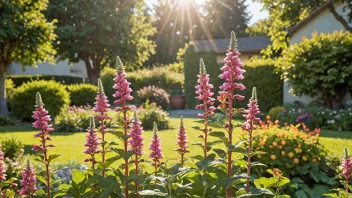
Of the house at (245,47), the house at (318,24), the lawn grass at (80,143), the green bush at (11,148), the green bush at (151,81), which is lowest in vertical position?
the lawn grass at (80,143)

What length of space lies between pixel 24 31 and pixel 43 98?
290 centimetres

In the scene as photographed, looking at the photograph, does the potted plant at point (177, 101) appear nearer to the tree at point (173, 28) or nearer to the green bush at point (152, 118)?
the green bush at point (152, 118)

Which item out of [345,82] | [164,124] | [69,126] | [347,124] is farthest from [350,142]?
[69,126]

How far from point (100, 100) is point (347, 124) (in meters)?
12.2

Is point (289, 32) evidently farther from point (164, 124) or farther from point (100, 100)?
point (100, 100)

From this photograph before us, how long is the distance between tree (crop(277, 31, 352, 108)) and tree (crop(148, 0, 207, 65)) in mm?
36814

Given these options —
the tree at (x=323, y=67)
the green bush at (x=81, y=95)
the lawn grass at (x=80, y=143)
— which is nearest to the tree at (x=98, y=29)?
the green bush at (x=81, y=95)

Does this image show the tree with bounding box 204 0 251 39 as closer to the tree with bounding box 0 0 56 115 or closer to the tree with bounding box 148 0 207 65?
the tree with bounding box 148 0 207 65

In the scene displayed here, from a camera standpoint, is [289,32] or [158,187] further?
[289,32]

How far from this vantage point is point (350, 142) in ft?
30.9

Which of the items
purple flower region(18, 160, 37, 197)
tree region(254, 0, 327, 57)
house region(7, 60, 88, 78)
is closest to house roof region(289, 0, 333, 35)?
tree region(254, 0, 327, 57)

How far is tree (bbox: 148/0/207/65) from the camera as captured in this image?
51906 millimetres

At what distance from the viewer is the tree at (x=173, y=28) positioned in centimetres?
5191

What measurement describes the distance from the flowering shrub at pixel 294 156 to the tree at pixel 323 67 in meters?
9.21
